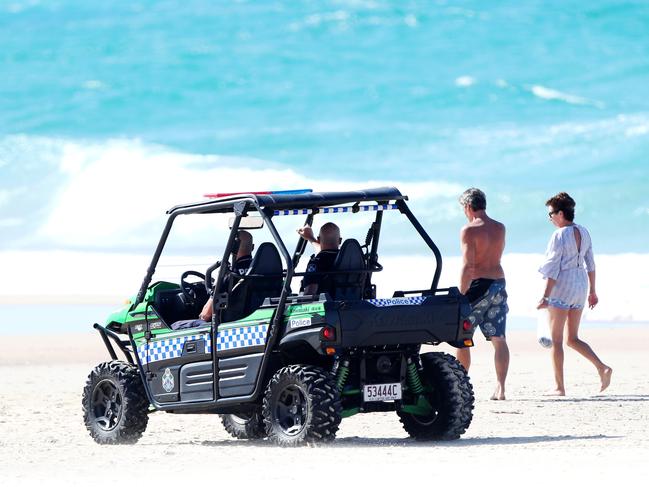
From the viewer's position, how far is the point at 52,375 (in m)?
19.1

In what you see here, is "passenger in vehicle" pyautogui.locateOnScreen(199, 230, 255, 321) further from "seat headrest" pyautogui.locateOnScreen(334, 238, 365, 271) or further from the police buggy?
"seat headrest" pyautogui.locateOnScreen(334, 238, 365, 271)

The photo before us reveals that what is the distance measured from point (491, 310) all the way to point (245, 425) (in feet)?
9.34

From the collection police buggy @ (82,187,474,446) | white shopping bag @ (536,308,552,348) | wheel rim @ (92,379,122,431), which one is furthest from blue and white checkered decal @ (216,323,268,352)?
white shopping bag @ (536,308,552,348)

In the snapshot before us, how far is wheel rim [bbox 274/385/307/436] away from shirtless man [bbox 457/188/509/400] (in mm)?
3510

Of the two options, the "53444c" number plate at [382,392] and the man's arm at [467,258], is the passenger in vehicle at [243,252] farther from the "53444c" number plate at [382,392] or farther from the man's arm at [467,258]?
the man's arm at [467,258]

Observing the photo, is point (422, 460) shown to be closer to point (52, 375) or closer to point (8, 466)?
point (8, 466)

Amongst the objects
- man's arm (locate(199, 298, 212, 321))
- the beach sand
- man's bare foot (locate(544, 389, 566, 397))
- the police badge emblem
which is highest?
man's arm (locate(199, 298, 212, 321))

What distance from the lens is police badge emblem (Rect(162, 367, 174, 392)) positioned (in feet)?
37.7

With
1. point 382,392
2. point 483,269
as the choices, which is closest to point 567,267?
point 483,269

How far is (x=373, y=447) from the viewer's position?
35.2 feet

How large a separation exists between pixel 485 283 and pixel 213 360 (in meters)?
→ 3.61

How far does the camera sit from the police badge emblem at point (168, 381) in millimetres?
11498

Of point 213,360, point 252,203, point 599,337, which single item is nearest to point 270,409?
point 213,360

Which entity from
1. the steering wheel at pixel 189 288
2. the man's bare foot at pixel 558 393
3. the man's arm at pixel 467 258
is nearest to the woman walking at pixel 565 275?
the man's bare foot at pixel 558 393
